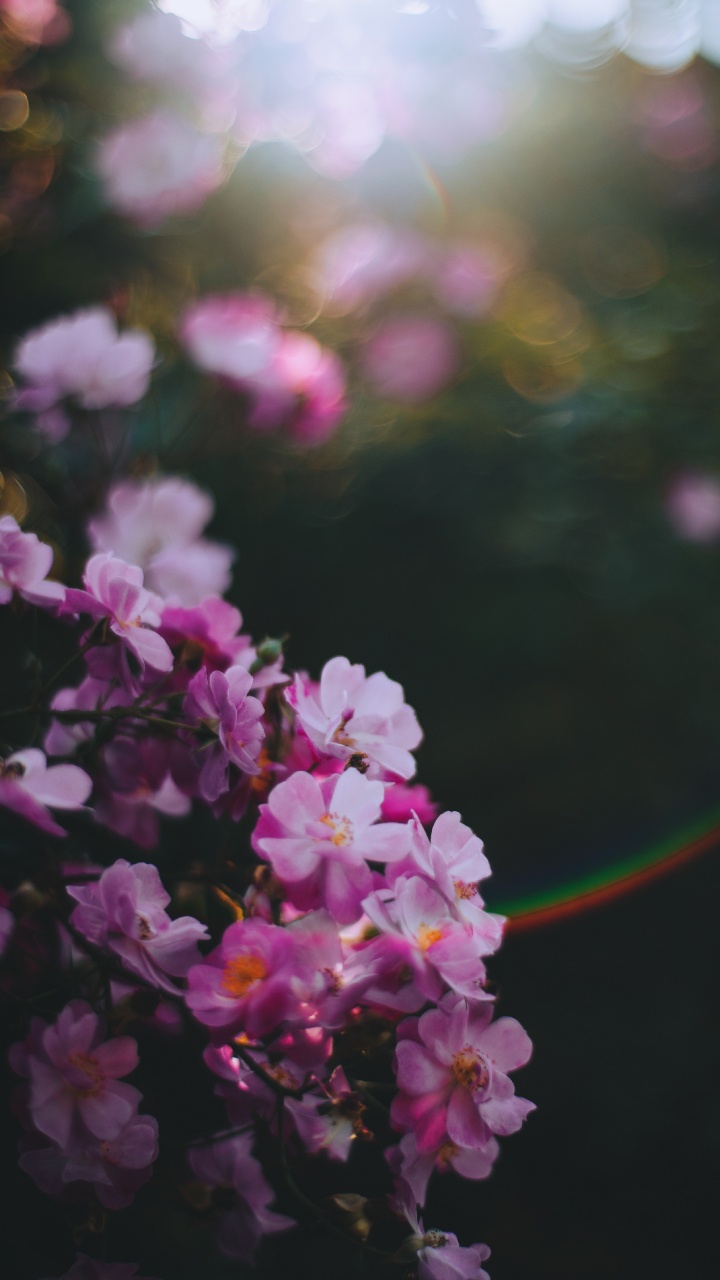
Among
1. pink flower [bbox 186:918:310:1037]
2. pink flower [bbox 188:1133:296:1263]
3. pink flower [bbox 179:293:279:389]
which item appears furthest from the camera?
pink flower [bbox 179:293:279:389]

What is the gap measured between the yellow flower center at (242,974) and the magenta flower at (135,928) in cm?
3

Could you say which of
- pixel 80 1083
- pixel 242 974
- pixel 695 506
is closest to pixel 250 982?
pixel 242 974

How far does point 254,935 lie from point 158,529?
56cm

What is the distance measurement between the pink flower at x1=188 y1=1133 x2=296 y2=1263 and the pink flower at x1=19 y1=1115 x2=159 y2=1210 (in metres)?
0.11

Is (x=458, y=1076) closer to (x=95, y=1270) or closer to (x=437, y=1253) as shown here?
(x=437, y=1253)

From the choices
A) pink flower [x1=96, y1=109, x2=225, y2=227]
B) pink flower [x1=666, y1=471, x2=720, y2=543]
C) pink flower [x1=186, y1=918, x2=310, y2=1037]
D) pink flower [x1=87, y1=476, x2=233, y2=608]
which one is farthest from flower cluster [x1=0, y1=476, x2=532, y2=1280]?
pink flower [x1=666, y1=471, x2=720, y2=543]

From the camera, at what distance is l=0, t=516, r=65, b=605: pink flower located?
1.85 ft

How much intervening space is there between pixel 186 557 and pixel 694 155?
8.04 ft

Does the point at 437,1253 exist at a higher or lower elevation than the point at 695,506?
lower

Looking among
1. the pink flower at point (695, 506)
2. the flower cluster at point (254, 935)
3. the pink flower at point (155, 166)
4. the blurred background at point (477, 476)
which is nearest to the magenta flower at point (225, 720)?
the flower cluster at point (254, 935)

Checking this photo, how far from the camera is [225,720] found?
0.53 meters

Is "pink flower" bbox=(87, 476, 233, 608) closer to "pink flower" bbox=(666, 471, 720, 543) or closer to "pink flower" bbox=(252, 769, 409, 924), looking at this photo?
"pink flower" bbox=(252, 769, 409, 924)

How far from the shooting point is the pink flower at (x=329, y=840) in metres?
0.49

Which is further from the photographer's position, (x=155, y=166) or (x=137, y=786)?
(x=155, y=166)
